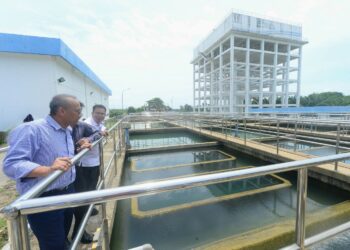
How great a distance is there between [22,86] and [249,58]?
2872 centimetres

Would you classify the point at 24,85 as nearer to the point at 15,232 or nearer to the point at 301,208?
the point at 15,232

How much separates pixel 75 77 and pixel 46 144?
11.9 metres

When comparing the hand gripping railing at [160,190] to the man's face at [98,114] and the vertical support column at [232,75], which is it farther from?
the vertical support column at [232,75]

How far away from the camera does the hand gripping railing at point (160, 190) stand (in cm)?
73

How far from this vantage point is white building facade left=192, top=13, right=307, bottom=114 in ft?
88.1

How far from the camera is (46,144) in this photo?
1364 mm

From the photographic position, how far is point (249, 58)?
2956 centimetres

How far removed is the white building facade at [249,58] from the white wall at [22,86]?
2279 centimetres

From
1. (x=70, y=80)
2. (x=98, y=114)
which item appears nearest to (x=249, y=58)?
(x=70, y=80)

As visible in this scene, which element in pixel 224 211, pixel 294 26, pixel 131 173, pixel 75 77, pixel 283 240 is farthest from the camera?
pixel 294 26

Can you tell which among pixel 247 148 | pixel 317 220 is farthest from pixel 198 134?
pixel 317 220

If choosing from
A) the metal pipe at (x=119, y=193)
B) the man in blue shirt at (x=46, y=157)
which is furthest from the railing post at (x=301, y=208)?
the man in blue shirt at (x=46, y=157)

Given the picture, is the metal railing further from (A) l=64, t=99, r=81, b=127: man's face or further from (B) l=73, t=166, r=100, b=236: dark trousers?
(B) l=73, t=166, r=100, b=236: dark trousers

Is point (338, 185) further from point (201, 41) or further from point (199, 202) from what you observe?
point (201, 41)
